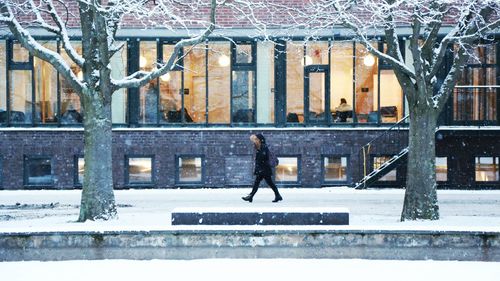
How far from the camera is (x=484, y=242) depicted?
11625 millimetres

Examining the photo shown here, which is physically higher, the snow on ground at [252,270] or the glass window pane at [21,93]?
the glass window pane at [21,93]

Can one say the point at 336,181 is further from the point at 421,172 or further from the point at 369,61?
the point at 421,172

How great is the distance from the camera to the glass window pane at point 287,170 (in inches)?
893

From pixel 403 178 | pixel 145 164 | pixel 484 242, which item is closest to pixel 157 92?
pixel 145 164

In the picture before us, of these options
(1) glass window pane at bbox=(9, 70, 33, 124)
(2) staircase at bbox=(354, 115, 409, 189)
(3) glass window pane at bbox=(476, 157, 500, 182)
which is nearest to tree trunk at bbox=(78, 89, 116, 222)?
(1) glass window pane at bbox=(9, 70, 33, 124)

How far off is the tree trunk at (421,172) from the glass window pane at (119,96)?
11.2 m

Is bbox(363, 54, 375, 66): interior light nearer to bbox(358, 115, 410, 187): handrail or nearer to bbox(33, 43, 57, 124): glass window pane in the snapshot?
bbox(358, 115, 410, 187): handrail

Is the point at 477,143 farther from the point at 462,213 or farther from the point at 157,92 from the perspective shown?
the point at 157,92

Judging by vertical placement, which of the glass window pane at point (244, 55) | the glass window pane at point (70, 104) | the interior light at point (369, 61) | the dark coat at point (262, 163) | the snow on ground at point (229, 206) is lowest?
the snow on ground at point (229, 206)

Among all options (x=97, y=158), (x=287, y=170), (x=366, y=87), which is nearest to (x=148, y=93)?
(x=287, y=170)

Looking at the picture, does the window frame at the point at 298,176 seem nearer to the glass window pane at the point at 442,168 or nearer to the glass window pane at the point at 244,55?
the glass window pane at the point at 244,55

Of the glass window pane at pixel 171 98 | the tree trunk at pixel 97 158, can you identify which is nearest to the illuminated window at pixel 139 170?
the glass window pane at pixel 171 98

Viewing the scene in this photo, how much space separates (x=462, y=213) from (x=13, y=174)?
1384 cm

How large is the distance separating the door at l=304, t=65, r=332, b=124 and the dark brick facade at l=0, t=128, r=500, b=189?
54cm
